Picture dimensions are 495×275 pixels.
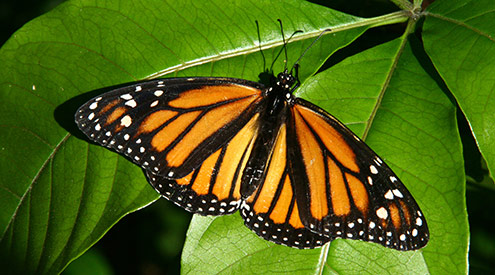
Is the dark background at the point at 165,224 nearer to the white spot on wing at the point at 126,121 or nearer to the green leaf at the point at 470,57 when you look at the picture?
the green leaf at the point at 470,57

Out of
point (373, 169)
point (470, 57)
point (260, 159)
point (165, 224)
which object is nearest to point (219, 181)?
point (260, 159)

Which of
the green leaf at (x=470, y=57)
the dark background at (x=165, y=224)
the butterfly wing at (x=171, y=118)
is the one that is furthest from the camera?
the dark background at (x=165, y=224)

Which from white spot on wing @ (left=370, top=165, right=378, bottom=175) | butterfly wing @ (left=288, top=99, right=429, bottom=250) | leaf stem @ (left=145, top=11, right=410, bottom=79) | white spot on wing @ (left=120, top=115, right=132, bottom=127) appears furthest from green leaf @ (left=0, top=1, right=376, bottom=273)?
white spot on wing @ (left=370, top=165, right=378, bottom=175)

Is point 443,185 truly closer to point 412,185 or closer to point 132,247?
point 412,185

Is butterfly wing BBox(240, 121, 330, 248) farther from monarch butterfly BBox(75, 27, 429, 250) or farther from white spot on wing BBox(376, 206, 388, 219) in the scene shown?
white spot on wing BBox(376, 206, 388, 219)

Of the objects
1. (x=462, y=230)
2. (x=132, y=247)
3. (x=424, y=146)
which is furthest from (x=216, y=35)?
(x=132, y=247)

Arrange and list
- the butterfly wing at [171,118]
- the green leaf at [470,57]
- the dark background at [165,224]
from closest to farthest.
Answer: the green leaf at [470,57] → the butterfly wing at [171,118] → the dark background at [165,224]

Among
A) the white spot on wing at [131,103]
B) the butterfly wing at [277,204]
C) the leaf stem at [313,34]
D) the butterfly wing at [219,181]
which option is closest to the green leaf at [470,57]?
the leaf stem at [313,34]

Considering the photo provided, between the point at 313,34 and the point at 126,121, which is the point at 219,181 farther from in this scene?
the point at 313,34
